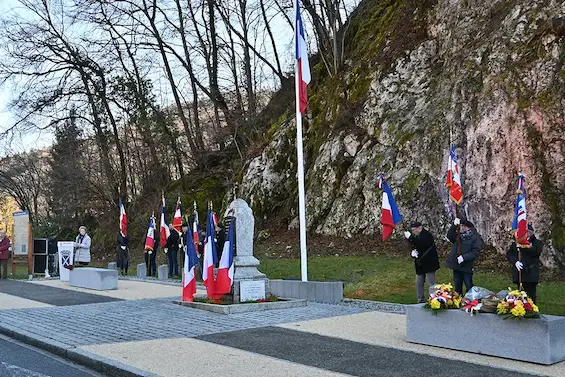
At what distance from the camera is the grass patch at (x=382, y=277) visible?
523 inches

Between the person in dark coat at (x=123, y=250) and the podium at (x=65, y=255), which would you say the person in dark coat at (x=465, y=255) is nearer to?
the podium at (x=65, y=255)

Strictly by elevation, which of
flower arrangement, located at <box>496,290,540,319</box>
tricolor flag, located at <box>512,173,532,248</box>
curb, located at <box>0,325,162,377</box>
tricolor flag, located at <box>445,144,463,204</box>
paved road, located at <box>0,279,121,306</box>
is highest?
tricolor flag, located at <box>445,144,463,204</box>

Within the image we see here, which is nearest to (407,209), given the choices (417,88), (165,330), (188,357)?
(417,88)

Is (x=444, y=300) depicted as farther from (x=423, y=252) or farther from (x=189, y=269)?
(x=189, y=269)

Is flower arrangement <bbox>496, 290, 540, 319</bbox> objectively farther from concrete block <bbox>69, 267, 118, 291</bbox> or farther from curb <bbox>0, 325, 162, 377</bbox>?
concrete block <bbox>69, 267, 118, 291</bbox>

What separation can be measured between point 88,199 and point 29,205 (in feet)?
60.4

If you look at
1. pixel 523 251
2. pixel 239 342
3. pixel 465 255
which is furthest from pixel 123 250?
pixel 523 251

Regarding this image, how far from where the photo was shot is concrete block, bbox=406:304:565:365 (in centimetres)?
755

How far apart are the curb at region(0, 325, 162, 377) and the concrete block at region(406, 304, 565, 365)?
4.00 metres

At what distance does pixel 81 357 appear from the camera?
7.99m

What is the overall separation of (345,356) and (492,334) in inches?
77.8

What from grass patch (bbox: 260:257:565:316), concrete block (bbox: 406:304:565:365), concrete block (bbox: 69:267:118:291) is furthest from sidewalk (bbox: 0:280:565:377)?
concrete block (bbox: 69:267:118:291)

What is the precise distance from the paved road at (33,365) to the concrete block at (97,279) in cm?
817

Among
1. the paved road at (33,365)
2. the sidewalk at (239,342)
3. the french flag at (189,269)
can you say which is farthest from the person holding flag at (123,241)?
the paved road at (33,365)
